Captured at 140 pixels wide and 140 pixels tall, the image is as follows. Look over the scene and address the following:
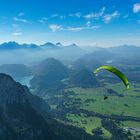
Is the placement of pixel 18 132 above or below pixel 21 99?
below

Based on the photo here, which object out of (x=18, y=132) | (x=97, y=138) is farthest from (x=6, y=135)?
(x=97, y=138)

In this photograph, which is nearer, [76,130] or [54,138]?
[54,138]

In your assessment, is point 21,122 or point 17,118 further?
point 17,118

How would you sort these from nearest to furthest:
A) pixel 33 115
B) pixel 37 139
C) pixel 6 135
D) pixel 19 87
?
pixel 6 135 < pixel 37 139 < pixel 33 115 < pixel 19 87

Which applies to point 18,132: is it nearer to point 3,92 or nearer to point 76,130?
point 3,92

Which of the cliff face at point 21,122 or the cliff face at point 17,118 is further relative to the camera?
the cliff face at point 21,122

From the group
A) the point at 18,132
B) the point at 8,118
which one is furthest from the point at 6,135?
the point at 8,118

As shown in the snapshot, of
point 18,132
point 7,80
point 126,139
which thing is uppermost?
point 7,80

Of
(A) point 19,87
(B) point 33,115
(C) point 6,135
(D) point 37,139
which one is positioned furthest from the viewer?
(A) point 19,87

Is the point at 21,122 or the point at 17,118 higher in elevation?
the point at 17,118

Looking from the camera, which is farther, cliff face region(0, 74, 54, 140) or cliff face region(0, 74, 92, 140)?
cliff face region(0, 74, 92, 140)
